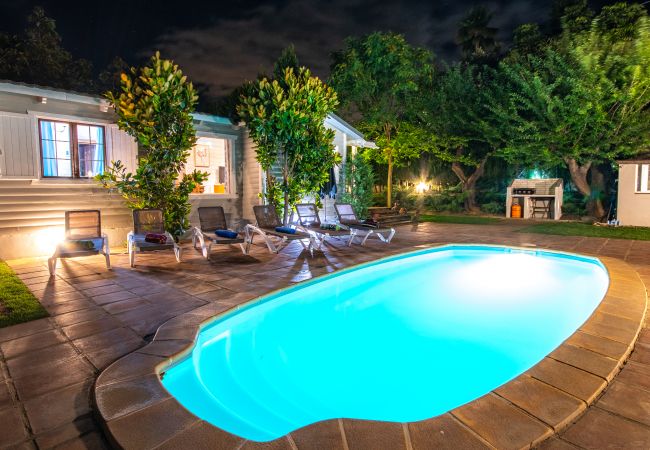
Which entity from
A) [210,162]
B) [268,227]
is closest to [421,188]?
[210,162]

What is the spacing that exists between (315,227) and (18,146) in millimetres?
6171

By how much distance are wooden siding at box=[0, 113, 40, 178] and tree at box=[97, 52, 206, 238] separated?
1.20m

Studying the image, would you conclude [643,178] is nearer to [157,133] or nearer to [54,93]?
[157,133]

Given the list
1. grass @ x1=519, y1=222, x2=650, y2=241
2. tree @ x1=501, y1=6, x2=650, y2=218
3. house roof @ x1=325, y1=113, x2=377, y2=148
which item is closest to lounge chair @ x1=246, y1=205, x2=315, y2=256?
house roof @ x1=325, y1=113, x2=377, y2=148

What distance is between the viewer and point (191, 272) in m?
5.79

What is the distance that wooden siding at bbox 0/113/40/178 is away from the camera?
6.77m

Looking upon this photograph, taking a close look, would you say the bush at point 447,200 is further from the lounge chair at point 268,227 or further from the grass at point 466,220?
the lounge chair at point 268,227

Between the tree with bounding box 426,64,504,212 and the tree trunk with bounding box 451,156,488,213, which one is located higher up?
the tree with bounding box 426,64,504,212

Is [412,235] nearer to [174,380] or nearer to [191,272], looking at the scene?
[191,272]

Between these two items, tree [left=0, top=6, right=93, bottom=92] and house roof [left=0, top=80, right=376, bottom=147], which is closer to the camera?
house roof [left=0, top=80, right=376, bottom=147]

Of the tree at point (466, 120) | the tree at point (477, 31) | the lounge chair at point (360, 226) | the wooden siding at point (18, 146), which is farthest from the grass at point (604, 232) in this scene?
the tree at point (477, 31)

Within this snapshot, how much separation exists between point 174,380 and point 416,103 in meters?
18.6

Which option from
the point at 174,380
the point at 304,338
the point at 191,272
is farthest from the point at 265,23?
the point at 174,380

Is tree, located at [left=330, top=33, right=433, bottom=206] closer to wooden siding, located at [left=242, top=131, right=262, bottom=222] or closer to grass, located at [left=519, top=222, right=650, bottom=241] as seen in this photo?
grass, located at [left=519, top=222, right=650, bottom=241]
